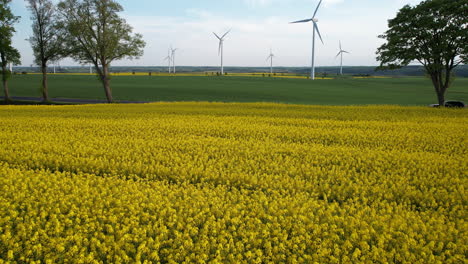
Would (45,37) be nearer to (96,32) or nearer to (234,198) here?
(96,32)

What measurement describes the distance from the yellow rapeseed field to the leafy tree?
73.7 ft

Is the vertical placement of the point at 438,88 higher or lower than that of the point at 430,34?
lower

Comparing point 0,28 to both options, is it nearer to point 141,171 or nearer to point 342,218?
point 141,171

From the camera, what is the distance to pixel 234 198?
8.27m

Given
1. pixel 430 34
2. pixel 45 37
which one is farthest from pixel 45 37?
pixel 430 34

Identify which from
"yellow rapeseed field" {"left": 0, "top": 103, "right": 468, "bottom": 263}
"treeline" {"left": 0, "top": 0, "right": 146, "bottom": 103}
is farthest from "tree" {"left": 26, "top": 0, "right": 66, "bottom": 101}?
"yellow rapeseed field" {"left": 0, "top": 103, "right": 468, "bottom": 263}

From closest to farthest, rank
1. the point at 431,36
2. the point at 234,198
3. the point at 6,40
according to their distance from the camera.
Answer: the point at 234,198 → the point at 431,36 → the point at 6,40

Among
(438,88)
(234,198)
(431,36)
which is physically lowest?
(234,198)

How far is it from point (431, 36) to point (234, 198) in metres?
36.2

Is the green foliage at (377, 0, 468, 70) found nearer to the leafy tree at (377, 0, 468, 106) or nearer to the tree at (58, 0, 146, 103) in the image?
the leafy tree at (377, 0, 468, 106)

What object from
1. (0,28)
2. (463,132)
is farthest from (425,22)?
(0,28)

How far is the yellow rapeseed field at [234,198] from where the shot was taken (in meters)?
5.94

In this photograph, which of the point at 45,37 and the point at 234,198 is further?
the point at 45,37

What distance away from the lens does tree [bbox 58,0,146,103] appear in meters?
43.8
